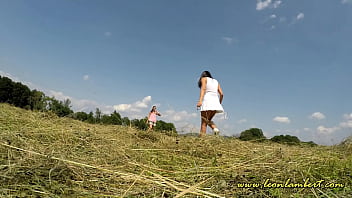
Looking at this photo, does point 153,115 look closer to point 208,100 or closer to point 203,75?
point 203,75

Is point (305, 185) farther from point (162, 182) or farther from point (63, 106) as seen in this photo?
point (63, 106)

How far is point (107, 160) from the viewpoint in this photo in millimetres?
1740

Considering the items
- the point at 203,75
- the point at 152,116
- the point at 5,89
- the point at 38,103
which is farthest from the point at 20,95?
the point at 203,75

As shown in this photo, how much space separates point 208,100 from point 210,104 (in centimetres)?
9

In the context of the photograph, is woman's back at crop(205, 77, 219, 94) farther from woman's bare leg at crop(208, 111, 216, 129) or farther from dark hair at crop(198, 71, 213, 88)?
woman's bare leg at crop(208, 111, 216, 129)

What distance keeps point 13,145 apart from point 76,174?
69cm

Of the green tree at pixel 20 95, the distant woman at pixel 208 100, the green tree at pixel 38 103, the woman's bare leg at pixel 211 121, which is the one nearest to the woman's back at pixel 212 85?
the distant woman at pixel 208 100

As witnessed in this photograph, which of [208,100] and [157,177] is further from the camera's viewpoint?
[208,100]

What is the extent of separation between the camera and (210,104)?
423 cm

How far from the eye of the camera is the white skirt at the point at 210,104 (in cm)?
421

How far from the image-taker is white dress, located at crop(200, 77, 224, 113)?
4.22 m

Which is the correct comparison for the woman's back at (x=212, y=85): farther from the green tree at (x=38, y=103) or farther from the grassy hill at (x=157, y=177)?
the green tree at (x=38, y=103)

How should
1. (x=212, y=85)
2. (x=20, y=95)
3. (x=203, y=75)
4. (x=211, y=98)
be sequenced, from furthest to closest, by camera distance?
(x=20, y=95), (x=203, y=75), (x=212, y=85), (x=211, y=98)

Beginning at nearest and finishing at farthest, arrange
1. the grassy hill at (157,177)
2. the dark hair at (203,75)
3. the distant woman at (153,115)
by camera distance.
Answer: the grassy hill at (157,177) → the dark hair at (203,75) → the distant woman at (153,115)
